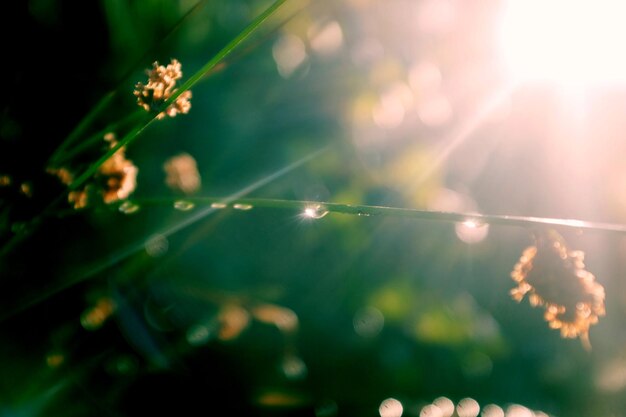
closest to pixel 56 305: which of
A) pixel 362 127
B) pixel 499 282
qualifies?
pixel 362 127

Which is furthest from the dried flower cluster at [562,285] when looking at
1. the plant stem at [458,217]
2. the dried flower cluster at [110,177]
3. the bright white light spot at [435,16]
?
the bright white light spot at [435,16]

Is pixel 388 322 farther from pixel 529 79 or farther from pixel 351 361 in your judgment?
pixel 529 79

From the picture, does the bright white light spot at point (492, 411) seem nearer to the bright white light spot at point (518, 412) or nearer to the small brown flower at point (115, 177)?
the bright white light spot at point (518, 412)

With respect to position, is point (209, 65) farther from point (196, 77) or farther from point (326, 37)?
point (326, 37)

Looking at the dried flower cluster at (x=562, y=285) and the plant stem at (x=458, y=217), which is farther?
the dried flower cluster at (x=562, y=285)

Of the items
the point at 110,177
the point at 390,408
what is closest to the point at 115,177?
the point at 110,177

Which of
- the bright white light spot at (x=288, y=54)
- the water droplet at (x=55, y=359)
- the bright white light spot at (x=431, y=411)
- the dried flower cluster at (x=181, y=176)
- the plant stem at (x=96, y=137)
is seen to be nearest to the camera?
the plant stem at (x=96, y=137)
